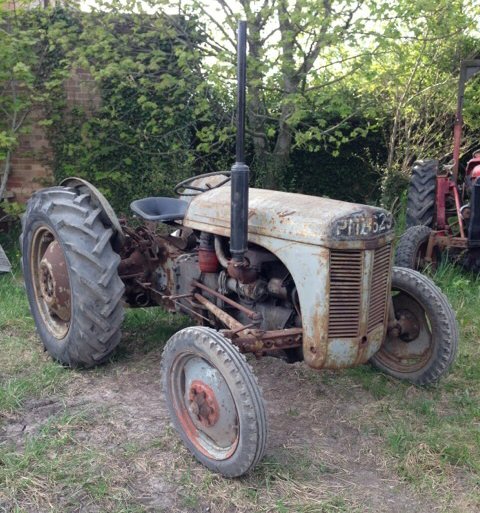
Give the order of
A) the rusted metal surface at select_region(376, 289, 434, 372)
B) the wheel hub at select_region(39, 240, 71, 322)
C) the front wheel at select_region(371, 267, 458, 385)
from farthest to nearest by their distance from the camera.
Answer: the wheel hub at select_region(39, 240, 71, 322) < the rusted metal surface at select_region(376, 289, 434, 372) < the front wheel at select_region(371, 267, 458, 385)

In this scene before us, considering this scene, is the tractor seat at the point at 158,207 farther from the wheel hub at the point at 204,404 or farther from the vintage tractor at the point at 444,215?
the vintage tractor at the point at 444,215

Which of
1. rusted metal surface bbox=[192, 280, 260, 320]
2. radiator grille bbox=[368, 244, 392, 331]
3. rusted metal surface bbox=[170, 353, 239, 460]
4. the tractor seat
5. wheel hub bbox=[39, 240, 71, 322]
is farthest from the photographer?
the tractor seat

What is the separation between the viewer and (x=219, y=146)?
7.73 metres

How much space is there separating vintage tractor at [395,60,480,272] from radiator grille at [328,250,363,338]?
2811 millimetres

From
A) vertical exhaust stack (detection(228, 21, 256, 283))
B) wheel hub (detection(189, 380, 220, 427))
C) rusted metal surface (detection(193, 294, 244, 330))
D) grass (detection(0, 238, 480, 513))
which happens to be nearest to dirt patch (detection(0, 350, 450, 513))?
grass (detection(0, 238, 480, 513))

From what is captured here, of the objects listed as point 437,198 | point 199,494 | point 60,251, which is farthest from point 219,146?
point 199,494

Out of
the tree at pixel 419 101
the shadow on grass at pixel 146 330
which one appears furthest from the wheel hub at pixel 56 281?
the tree at pixel 419 101

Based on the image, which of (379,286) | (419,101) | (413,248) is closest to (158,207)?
(379,286)

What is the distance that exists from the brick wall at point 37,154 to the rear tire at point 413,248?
4.04m

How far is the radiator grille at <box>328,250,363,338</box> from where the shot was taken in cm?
288

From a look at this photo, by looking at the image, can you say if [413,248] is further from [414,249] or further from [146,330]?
[146,330]

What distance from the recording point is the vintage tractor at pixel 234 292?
2.83 meters

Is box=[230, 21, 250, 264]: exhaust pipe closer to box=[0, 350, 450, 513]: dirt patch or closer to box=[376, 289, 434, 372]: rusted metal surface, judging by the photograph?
box=[0, 350, 450, 513]: dirt patch

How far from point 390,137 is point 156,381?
6.15 metres
